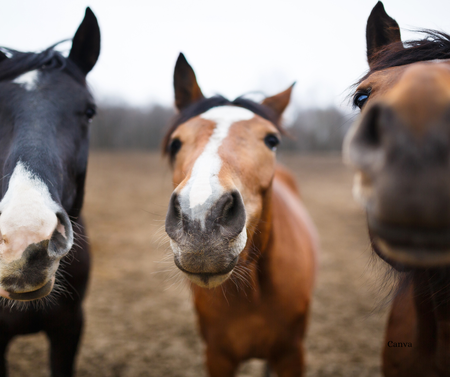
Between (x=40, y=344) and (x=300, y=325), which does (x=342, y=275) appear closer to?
(x=300, y=325)

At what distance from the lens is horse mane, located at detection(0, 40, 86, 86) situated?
187cm

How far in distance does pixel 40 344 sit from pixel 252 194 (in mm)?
4055

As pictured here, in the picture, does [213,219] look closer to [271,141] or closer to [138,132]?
[271,141]

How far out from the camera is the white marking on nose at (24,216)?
1258mm

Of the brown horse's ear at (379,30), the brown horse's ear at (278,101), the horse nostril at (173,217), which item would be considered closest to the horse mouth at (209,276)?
the horse nostril at (173,217)

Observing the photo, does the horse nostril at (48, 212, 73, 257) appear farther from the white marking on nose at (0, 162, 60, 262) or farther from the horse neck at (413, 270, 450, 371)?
the horse neck at (413, 270, 450, 371)

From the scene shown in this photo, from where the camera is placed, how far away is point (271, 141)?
2078 mm

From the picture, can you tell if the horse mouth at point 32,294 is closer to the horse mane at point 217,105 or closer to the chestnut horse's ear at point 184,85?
the horse mane at point 217,105

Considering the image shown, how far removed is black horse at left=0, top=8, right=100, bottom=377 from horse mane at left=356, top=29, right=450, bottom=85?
1.85m

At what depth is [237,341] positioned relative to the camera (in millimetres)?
2248

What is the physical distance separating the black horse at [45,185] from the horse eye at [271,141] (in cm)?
130

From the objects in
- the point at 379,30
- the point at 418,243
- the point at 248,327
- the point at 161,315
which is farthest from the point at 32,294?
the point at 161,315

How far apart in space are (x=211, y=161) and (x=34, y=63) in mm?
1453

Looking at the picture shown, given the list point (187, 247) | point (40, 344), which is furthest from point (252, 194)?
point (40, 344)
